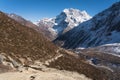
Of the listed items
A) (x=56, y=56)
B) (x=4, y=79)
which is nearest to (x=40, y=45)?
(x=56, y=56)

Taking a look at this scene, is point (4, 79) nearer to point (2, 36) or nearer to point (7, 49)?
point (7, 49)

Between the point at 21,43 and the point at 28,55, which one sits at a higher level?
the point at 21,43

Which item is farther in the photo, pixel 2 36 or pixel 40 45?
pixel 40 45

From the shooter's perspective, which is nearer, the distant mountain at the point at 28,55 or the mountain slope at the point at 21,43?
the distant mountain at the point at 28,55

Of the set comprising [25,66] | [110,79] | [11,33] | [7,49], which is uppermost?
[11,33]

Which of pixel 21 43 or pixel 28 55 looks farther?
pixel 21 43

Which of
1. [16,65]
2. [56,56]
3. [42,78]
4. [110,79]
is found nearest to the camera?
[42,78]

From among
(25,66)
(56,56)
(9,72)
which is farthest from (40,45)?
(9,72)

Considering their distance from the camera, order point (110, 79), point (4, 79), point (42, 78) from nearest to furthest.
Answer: point (4, 79)
point (42, 78)
point (110, 79)

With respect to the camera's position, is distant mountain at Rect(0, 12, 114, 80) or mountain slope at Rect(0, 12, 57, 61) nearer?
distant mountain at Rect(0, 12, 114, 80)

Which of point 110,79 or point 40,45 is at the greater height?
point 40,45

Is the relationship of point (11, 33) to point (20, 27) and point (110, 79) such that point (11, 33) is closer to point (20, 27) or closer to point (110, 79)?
point (20, 27)
